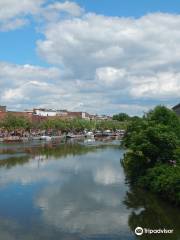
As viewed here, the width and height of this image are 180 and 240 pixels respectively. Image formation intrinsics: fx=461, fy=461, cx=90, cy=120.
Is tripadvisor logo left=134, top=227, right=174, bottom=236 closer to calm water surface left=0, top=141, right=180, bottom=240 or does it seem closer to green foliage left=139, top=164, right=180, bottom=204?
calm water surface left=0, top=141, right=180, bottom=240

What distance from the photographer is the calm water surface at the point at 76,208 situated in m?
26.3

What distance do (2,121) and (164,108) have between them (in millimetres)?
102170

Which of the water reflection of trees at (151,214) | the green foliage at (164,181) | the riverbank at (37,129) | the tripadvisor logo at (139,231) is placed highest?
the riverbank at (37,129)

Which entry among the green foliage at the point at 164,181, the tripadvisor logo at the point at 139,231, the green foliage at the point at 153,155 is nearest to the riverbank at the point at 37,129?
the green foliage at the point at 153,155

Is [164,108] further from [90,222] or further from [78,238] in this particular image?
[78,238]

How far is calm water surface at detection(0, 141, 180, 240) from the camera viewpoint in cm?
2630

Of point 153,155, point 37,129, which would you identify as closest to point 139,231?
point 153,155

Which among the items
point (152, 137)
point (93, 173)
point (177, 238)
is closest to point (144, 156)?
point (152, 137)

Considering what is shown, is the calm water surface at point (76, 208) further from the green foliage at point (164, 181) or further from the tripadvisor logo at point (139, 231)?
the green foliage at point (164, 181)

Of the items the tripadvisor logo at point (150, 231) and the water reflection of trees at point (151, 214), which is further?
the water reflection of trees at point (151, 214)

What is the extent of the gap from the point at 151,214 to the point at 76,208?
17.7ft

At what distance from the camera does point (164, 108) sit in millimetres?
47906

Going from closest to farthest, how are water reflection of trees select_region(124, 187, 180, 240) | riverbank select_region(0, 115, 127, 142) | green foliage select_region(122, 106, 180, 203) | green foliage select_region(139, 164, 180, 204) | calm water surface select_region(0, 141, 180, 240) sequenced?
calm water surface select_region(0, 141, 180, 240) → water reflection of trees select_region(124, 187, 180, 240) → green foliage select_region(139, 164, 180, 204) → green foliage select_region(122, 106, 180, 203) → riverbank select_region(0, 115, 127, 142)

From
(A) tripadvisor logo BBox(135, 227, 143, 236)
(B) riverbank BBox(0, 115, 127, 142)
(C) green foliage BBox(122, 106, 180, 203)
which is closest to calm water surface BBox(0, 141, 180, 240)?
(A) tripadvisor logo BBox(135, 227, 143, 236)
